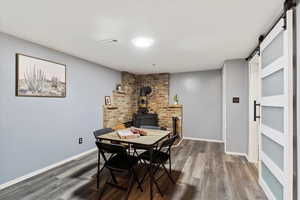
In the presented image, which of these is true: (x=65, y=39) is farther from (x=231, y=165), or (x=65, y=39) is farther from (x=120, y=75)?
(x=231, y=165)

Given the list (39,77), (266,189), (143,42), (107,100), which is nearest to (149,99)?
(107,100)

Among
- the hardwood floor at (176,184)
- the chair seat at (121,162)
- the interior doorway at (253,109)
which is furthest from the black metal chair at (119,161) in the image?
the interior doorway at (253,109)

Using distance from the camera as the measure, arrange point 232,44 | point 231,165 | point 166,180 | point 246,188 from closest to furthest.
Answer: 1. point 246,188
2. point 166,180
3. point 232,44
4. point 231,165

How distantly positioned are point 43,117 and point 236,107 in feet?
13.6

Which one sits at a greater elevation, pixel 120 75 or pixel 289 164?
pixel 120 75

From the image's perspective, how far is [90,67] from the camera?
3736 mm

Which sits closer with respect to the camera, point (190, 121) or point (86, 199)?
point (86, 199)

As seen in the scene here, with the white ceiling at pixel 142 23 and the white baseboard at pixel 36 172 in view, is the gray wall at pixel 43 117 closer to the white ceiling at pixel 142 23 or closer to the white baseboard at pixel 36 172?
the white baseboard at pixel 36 172

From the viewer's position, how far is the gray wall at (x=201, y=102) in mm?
4730

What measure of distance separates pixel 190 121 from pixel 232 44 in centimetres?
301

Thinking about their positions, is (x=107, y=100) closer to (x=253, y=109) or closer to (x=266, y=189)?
(x=253, y=109)

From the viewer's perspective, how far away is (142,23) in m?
1.91

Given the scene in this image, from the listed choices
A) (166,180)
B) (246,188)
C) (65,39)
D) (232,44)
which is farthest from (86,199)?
(232,44)

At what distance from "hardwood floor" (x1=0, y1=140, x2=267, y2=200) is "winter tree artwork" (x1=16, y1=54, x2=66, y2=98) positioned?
4.73ft
